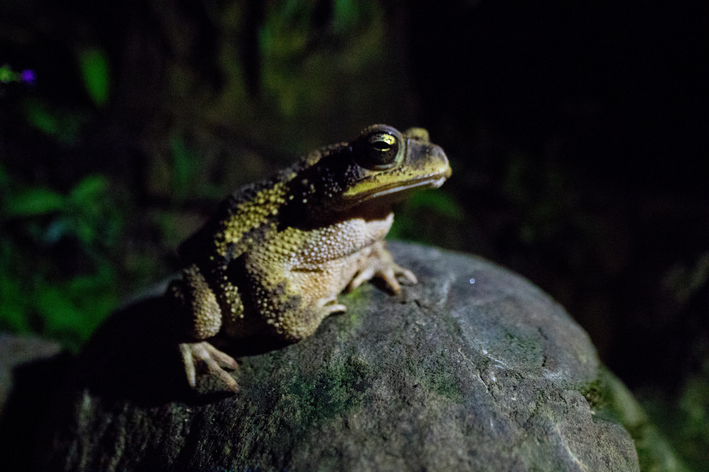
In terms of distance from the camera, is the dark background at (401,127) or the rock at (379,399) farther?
the dark background at (401,127)

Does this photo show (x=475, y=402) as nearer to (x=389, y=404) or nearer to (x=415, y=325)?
(x=389, y=404)

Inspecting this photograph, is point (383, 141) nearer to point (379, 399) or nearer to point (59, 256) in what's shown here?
point (379, 399)

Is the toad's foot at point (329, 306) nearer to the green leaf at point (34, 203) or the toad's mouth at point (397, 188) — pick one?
the toad's mouth at point (397, 188)

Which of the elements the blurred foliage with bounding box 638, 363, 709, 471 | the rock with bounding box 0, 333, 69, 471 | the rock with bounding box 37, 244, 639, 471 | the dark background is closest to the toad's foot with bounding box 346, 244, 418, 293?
the rock with bounding box 37, 244, 639, 471

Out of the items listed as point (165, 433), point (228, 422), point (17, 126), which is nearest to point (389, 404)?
point (228, 422)

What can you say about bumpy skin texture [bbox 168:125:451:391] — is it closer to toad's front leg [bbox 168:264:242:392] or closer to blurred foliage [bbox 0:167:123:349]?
toad's front leg [bbox 168:264:242:392]

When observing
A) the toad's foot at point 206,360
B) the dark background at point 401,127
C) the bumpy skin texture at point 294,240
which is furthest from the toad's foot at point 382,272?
the dark background at point 401,127

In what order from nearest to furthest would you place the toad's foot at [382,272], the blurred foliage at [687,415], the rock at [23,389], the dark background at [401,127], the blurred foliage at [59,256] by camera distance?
the toad's foot at [382,272] → the rock at [23,389] → the blurred foliage at [687,415] → the blurred foliage at [59,256] → the dark background at [401,127]
